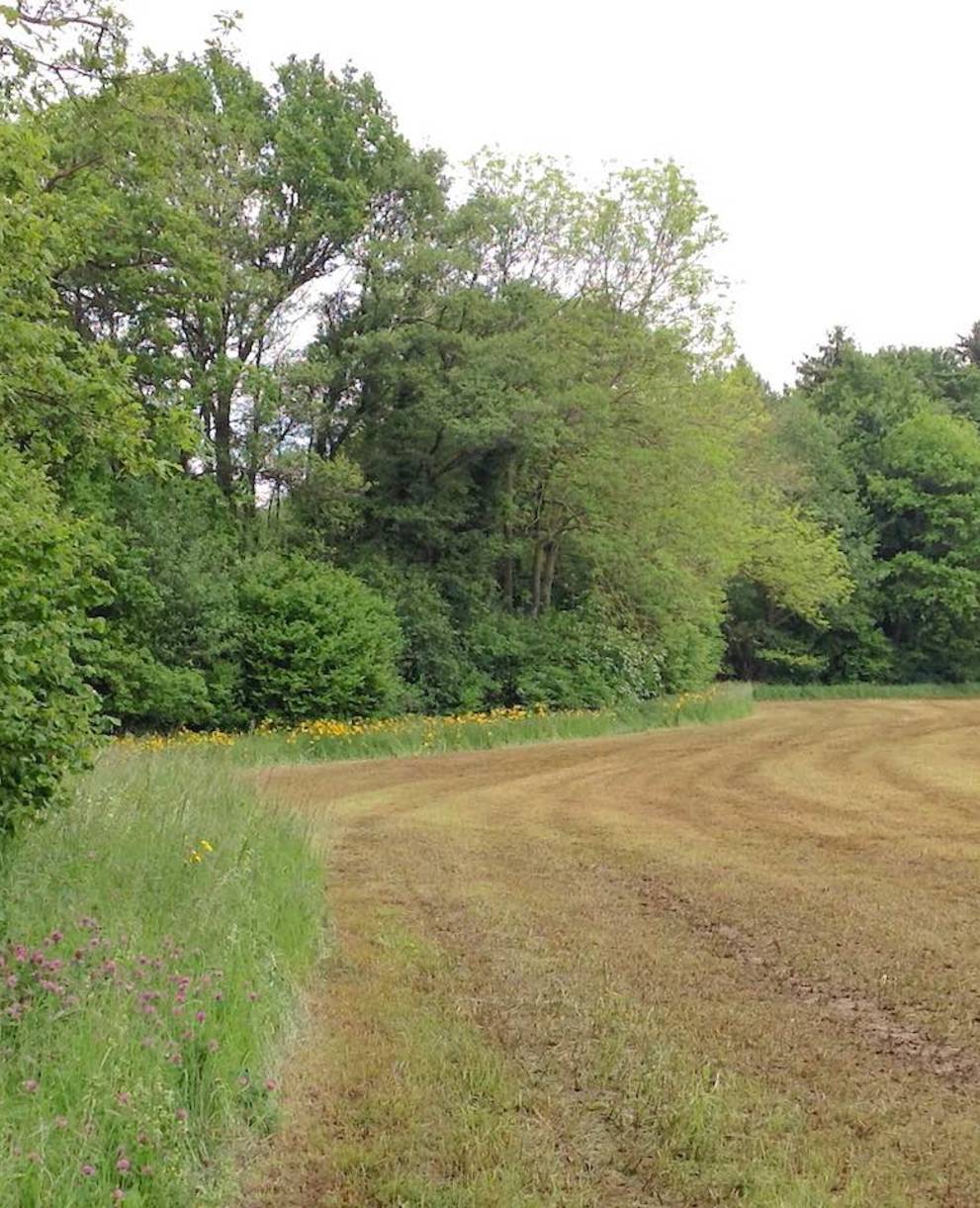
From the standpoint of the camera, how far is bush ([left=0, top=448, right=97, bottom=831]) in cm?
530

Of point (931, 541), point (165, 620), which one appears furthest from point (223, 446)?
point (931, 541)

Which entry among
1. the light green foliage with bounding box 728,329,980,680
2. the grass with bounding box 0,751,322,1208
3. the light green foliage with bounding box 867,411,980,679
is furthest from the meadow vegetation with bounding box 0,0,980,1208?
the light green foliage with bounding box 867,411,980,679

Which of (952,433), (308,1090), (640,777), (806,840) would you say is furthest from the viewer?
(952,433)

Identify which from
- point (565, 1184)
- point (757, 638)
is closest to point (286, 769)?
point (565, 1184)

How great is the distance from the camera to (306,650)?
20422mm

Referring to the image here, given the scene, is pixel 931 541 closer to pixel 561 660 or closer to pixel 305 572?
pixel 561 660

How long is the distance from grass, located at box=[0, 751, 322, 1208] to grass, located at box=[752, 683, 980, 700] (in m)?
37.4

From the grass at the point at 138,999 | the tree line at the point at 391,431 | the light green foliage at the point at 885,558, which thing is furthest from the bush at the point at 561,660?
the light green foliage at the point at 885,558

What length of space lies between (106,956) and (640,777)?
11.5m

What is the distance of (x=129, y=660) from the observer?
18250 mm

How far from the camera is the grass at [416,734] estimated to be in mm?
17078

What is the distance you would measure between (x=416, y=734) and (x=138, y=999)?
1532 cm

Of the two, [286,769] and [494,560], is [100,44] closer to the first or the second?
[286,769]

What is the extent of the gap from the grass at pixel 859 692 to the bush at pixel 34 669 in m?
37.9
